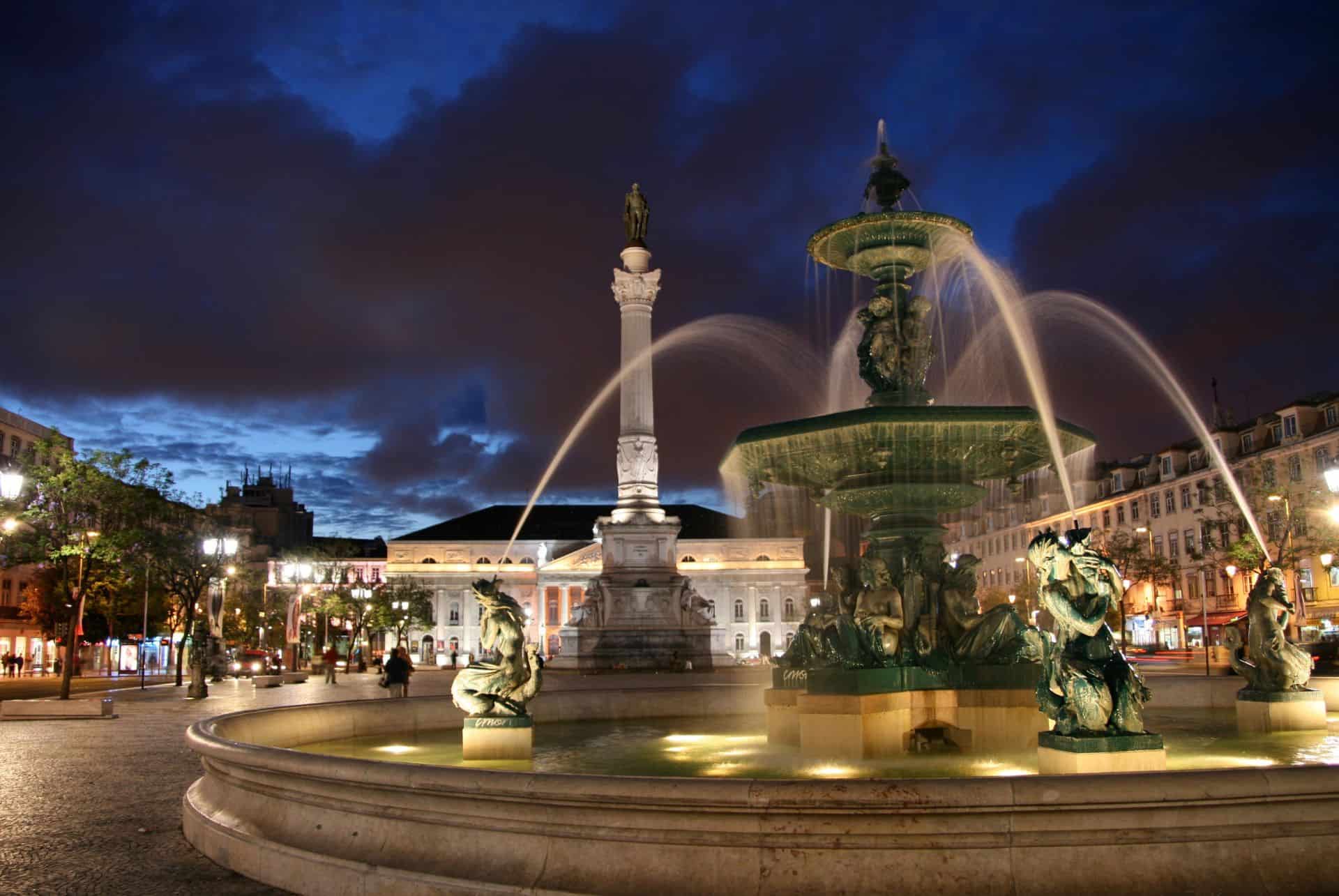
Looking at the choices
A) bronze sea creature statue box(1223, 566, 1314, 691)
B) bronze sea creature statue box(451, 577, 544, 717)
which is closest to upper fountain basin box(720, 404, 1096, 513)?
bronze sea creature statue box(1223, 566, 1314, 691)

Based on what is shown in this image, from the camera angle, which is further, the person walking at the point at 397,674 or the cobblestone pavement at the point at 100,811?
the person walking at the point at 397,674

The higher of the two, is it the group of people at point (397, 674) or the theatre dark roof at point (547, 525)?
the theatre dark roof at point (547, 525)

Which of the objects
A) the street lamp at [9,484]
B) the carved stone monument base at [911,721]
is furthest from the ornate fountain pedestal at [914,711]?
the street lamp at [9,484]

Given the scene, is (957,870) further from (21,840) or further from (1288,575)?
(1288,575)

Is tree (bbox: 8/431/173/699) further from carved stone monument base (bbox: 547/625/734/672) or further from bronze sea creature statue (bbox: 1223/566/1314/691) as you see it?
bronze sea creature statue (bbox: 1223/566/1314/691)

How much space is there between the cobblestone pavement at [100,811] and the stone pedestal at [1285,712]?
10.5 m

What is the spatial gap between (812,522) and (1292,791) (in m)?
17.5

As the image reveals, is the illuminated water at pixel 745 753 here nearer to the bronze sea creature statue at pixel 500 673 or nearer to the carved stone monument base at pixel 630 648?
the bronze sea creature statue at pixel 500 673

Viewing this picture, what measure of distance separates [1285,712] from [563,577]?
107078mm

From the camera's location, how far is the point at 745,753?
1129 centimetres

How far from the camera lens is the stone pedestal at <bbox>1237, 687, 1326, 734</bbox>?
1217cm

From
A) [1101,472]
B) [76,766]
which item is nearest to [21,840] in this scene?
[76,766]

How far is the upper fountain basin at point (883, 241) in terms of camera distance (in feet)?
44.0

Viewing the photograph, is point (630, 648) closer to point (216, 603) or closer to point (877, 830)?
point (216, 603)
